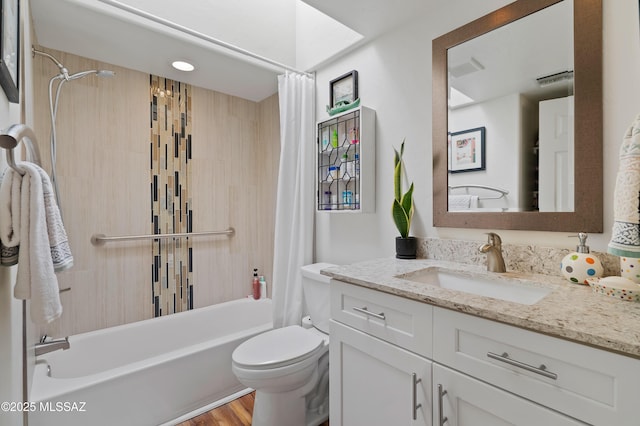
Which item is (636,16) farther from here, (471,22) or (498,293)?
(498,293)

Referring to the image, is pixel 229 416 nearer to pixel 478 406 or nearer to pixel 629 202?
pixel 478 406

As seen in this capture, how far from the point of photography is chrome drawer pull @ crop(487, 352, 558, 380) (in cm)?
66

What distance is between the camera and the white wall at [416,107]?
988mm

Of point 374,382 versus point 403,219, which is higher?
point 403,219

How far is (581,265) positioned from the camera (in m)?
0.97

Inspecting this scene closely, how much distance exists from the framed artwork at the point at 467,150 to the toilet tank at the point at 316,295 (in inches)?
36.4

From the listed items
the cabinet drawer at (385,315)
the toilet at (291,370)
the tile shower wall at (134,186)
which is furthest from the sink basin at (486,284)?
the tile shower wall at (134,186)

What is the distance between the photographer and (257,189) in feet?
9.32

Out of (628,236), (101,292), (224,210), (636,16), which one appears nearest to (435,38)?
(636,16)

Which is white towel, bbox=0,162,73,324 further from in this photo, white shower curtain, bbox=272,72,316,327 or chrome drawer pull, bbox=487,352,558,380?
white shower curtain, bbox=272,72,316,327

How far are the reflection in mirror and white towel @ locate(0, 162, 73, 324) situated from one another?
5.02 feet

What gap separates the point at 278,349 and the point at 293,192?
1.07 metres

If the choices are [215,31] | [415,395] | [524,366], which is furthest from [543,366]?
[215,31]

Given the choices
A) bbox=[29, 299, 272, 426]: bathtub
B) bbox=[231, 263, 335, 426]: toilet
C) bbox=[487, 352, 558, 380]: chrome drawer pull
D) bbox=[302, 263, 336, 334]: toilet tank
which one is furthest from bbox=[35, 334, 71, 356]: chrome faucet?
bbox=[487, 352, 558, 380]: chrome drawer pull
